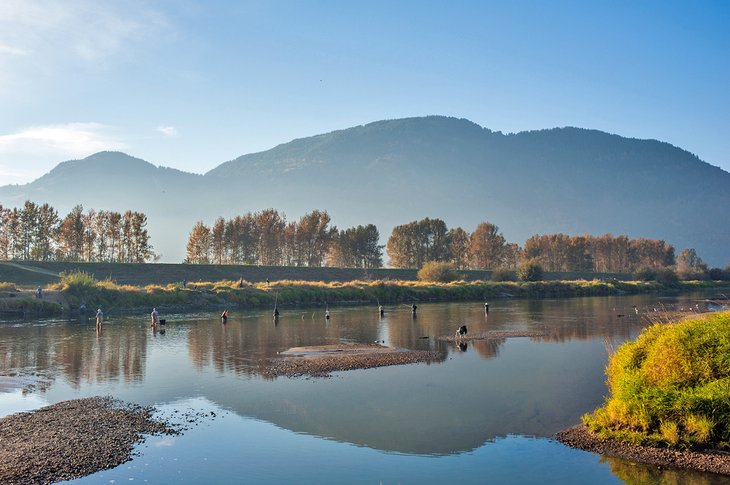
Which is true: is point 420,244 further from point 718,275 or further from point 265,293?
point 718,275

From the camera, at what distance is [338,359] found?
37.4 m

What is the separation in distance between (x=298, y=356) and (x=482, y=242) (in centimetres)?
13654

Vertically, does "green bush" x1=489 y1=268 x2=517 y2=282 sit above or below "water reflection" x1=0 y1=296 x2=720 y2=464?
above

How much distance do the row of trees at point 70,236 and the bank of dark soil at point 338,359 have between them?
281 feet

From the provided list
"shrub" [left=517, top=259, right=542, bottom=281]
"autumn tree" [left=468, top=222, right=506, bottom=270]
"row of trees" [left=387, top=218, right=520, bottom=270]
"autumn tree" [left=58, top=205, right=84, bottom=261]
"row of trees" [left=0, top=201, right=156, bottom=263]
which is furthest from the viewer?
"autumn tree" [left=468, top=222, right=506, bottom=270]

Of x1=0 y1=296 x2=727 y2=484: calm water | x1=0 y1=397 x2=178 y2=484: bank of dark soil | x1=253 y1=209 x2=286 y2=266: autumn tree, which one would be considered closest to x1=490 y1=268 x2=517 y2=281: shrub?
x1=253 y1=209 x2=286 y2=266: autumn tree

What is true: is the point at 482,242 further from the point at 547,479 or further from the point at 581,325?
the point at 547,479

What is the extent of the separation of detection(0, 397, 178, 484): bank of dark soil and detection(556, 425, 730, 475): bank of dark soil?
14727mm

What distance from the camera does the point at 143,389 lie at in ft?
96.7

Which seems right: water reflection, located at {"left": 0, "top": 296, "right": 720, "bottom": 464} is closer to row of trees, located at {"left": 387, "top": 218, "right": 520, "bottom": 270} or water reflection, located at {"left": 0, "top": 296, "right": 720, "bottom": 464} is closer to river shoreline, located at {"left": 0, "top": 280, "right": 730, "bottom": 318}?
river shoreline, located at {"left": 0, "top": 280, "right": 730, "bottom": 318}

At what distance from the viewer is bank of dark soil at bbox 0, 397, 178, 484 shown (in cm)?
1769

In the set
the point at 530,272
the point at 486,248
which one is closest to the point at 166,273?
the point at 530,272

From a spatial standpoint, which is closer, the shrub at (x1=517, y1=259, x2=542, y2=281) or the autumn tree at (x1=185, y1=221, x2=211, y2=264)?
the autumn tree at (x1=185, y1=221, x2=211, y2=264)

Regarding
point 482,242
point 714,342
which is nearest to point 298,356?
point 714,342
